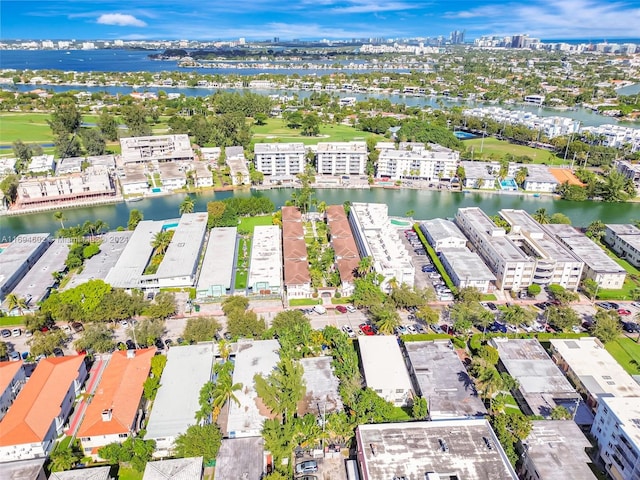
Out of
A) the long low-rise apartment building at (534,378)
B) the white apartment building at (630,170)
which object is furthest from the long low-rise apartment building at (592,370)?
the white apartment building at (630,170)

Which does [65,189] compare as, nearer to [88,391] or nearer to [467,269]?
[88,391]

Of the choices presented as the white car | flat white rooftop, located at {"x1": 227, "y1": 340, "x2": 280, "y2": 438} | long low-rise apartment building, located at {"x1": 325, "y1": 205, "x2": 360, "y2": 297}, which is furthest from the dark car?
flat white rooftop, located at {"x1": 227, "y1": 340, "x2": 280, "y2": 438}

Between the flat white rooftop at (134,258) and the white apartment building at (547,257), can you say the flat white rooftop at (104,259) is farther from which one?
the white apartment building at (547,257)

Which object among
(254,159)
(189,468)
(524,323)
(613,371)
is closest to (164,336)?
(189,468)

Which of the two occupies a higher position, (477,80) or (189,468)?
(477,80)

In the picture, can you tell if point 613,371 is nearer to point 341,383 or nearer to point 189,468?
point 341,383

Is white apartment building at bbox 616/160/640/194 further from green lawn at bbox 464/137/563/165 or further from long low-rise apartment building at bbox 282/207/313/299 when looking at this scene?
long low-rise apartment building at bbox 282/207/313/299
